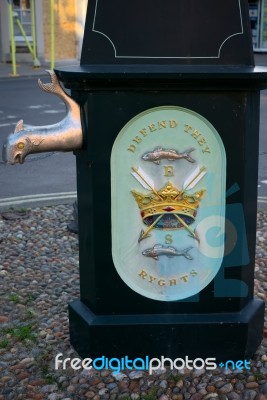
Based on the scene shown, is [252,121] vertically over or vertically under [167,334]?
over

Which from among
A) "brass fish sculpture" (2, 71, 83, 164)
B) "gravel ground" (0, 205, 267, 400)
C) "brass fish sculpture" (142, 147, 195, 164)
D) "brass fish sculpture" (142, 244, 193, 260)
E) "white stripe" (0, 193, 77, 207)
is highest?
"brass fish sculpture" (2, 71, 83, 164)

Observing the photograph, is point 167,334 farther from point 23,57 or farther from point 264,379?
point 23,57

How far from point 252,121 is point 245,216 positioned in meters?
0.49

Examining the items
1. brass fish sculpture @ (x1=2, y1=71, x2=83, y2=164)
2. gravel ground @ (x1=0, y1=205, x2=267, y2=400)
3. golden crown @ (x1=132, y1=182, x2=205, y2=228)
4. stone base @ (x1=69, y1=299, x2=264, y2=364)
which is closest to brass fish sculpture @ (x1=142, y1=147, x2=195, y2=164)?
golden crown @ (x1=132, y1=182, x2=205, y2=228)

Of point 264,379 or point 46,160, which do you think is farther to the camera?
point 46,160

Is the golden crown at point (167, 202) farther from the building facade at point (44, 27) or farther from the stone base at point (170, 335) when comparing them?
the building facade at point (44, 27)

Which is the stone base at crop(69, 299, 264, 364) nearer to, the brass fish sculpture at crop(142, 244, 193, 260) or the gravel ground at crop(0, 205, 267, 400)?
the gravel ground at crop(0, 205, 267, 400)

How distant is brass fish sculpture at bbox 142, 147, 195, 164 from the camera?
3.17m

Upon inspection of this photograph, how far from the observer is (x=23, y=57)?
22.2 m

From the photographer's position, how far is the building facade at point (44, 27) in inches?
843

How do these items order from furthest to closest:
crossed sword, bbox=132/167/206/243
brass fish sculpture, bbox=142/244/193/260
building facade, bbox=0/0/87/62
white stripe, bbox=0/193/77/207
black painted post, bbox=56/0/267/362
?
building facade, bbox=0/0/87/62, white stripe, bbox=0/193/77/207, brass fish sculpture, bbox=142/244/193/260, crossed sword, bbox=132/167/206/243, black painted post, bbox=56/0/267/362

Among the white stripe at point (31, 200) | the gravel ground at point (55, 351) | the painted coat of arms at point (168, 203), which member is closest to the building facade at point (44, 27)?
the white stripe at point (31, 200)

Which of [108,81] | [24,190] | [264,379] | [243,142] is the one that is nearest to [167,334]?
[264,379]

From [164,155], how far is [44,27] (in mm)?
19731
